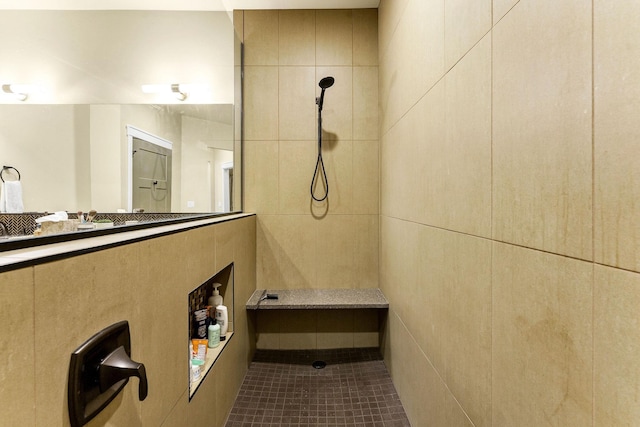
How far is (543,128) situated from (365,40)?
6.80 ft

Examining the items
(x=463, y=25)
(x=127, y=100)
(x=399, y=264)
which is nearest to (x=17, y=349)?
(x=463, y=25)

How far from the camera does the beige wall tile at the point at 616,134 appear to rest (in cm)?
44

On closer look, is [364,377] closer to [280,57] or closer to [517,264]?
[517,264]

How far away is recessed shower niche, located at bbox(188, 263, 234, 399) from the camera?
1.27m

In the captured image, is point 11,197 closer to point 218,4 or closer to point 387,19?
point 218,4

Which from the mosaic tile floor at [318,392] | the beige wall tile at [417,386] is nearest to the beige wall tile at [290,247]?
the mosaic tile floor at [318,392]

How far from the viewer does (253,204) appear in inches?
93.3

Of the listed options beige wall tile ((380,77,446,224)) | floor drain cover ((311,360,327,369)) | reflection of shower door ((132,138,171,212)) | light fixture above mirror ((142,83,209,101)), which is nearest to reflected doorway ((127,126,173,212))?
reflection of shower door ((132,138,171,212))

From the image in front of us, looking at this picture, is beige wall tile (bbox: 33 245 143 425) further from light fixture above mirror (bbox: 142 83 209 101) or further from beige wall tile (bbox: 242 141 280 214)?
light fixture above mirror (bbox: 142 83 209 101)

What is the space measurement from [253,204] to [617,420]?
2168 mm

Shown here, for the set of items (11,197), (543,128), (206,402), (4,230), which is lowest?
(206,402)

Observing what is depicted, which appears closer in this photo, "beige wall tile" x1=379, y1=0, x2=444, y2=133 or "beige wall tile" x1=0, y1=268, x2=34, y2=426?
"beige wall tile" x1=0, y1=268, x2=34, y2=426

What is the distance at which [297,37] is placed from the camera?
2336mm

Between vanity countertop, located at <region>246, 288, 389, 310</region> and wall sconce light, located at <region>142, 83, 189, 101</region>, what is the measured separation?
163 centimetres
